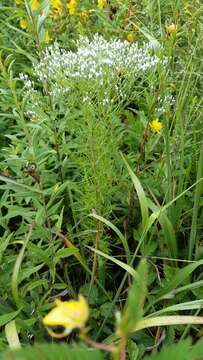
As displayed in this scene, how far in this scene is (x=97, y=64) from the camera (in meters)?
1.42

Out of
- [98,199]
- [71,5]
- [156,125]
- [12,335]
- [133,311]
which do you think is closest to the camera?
[133,311]

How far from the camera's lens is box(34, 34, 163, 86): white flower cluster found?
1.41 m

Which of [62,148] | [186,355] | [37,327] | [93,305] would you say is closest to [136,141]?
[62,148]

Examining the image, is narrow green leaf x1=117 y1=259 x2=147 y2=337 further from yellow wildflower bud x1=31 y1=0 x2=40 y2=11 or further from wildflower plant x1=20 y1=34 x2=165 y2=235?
yellow wildflower bud x1=31 y1=0 x2=40 y2=11

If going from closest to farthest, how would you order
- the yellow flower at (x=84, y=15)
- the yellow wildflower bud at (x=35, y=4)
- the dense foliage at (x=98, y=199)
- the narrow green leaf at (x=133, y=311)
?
the narrow green leaf at (x=133, y=311) < the dense foliage at (x=98, y=199) < the yellow wildflower bud at (x=35, y=4) < the yellow flower at (x=84, y=15)

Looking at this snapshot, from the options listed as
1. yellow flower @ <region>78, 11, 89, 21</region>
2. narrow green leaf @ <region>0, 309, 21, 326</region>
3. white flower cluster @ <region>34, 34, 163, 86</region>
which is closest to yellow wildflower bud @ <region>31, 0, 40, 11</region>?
white flower cluster @ <region>34, 34, 163, 86</region>

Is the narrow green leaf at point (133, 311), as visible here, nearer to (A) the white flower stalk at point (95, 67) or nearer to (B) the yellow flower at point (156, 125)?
(A) the white flower stalk at point (95, 67)

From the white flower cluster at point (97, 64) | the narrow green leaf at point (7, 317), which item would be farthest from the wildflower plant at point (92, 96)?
the narrow green leaf at point (7, 317)

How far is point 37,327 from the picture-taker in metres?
1.37

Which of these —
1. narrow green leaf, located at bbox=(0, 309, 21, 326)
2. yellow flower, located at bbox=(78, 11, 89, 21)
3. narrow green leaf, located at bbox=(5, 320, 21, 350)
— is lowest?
narrow green leaf, located at bbox=(0, 309, 21, 326)

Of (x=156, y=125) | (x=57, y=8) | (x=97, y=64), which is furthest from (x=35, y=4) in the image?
(x=57, y=8)

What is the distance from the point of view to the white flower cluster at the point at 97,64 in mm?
1405

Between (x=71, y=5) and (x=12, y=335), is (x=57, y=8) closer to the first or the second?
(x=71, y=5)

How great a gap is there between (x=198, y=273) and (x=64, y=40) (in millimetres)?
1205
